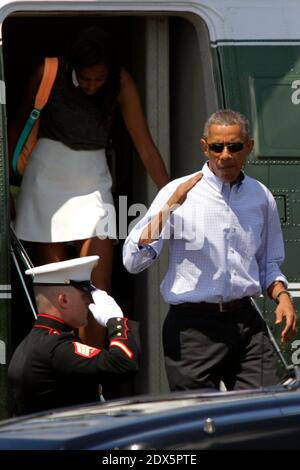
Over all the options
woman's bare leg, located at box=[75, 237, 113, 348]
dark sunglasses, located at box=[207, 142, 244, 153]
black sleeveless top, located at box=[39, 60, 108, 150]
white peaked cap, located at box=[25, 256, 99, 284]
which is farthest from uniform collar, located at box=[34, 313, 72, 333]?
black sleeveless top, located at box=[39, 60, 108, 150]

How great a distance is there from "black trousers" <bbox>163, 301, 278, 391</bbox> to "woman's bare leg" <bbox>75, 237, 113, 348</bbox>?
49.2 inches

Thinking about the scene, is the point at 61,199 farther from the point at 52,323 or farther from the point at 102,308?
the point at 52,323

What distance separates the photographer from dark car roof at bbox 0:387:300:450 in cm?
423

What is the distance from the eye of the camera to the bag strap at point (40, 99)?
7699mm

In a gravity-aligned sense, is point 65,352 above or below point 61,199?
below

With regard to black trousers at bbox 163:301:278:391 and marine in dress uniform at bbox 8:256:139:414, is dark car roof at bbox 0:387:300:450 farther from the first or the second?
black trousers at bbox 163:301:278:391

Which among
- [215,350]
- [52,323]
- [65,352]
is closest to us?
[65,352]

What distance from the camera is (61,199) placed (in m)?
7.85

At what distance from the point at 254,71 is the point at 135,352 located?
2.12 metres

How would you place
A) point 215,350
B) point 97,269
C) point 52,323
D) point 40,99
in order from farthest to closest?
point 97,269 < point 40,99 < point 215,350 < point 52,323

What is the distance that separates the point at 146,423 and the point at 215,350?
2190 mm

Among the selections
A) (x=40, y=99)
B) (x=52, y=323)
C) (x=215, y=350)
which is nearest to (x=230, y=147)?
(x=215, y=350)

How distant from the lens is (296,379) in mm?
5078
